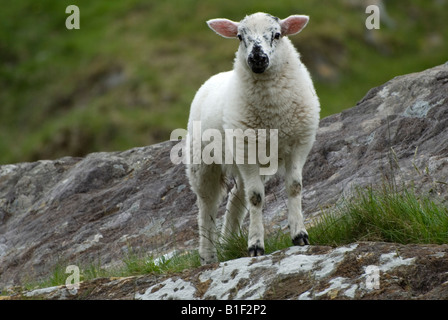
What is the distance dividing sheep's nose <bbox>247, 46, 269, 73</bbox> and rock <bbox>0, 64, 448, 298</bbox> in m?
1.51

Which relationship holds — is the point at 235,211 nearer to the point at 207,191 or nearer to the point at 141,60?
the point at 207,191

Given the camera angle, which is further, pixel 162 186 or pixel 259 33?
pixel 162 186

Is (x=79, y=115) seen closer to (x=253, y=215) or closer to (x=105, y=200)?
(x=105, y=200)

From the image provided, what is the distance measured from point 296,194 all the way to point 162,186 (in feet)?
12.3

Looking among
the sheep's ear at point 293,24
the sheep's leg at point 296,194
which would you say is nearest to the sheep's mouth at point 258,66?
the sheep's ear at point 293,24

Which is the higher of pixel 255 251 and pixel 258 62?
pixel 258 62

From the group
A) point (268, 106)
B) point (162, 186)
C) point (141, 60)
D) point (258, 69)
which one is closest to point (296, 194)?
point (268, 106)

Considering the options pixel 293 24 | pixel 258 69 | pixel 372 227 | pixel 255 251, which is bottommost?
pixel 255 251

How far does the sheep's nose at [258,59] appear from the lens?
7457mm

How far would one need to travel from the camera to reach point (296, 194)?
7488mm

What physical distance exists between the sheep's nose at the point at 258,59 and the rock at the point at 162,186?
1508 millimetres

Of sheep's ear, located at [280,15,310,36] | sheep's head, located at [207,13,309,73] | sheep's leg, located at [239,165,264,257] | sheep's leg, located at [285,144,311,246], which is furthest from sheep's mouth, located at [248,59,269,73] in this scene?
sheep's leg, located at [239,165,264,257]

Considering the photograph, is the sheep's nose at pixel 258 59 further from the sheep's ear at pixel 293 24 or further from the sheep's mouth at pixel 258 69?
the sheep's ear at pixel 293 24

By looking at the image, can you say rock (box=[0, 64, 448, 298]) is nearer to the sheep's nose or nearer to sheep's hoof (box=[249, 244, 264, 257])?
sheep's hoof (box=[249, 244, 264, 257])
